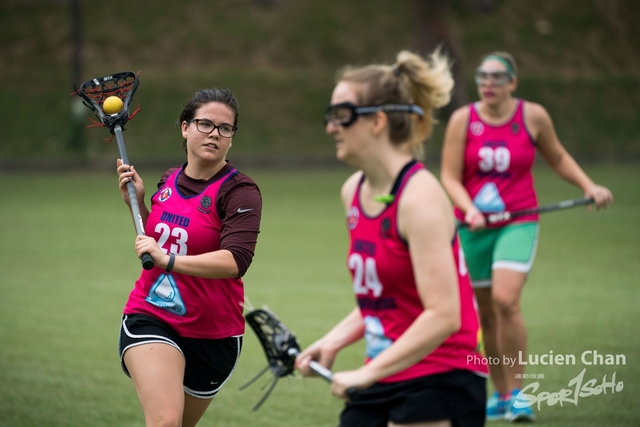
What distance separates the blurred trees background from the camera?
3080 centimetres

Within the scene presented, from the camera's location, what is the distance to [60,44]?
119 feet

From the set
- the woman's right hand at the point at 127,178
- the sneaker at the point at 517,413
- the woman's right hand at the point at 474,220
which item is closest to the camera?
the woman's right hand at the point at 127,178

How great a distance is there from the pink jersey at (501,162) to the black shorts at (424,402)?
351cm

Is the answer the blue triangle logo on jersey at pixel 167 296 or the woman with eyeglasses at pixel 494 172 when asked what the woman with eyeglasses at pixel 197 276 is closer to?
the blue triangle logo on jersey at pixel 167 296

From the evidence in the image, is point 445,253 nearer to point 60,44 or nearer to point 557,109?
point 557,109

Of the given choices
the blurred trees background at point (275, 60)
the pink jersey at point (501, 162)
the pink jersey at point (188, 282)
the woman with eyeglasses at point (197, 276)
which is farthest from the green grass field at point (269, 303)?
the blurred trees background at point (275, 60)

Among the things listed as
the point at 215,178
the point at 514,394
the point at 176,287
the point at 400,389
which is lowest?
the point at 514,394

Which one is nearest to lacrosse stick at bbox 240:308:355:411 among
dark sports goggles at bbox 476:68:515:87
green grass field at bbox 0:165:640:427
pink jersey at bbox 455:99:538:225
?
green grass field at bbox 0:165:640:427

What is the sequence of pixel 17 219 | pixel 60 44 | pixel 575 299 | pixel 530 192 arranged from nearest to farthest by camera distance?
1. pixel 530 192
2. pixel 575 299
3. pixel 17 219
4. pixel 60 44

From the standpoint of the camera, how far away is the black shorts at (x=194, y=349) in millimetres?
4379

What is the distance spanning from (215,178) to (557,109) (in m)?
32.5

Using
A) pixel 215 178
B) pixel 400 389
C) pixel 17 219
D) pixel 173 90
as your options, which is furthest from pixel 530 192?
pixel 173 90

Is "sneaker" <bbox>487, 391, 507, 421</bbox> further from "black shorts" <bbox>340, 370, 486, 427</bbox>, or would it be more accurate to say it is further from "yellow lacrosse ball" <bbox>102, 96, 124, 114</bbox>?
"yellow lacrosse ball" <bbox>102, 96, 124, 114</bbox>

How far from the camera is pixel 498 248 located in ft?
21.9
